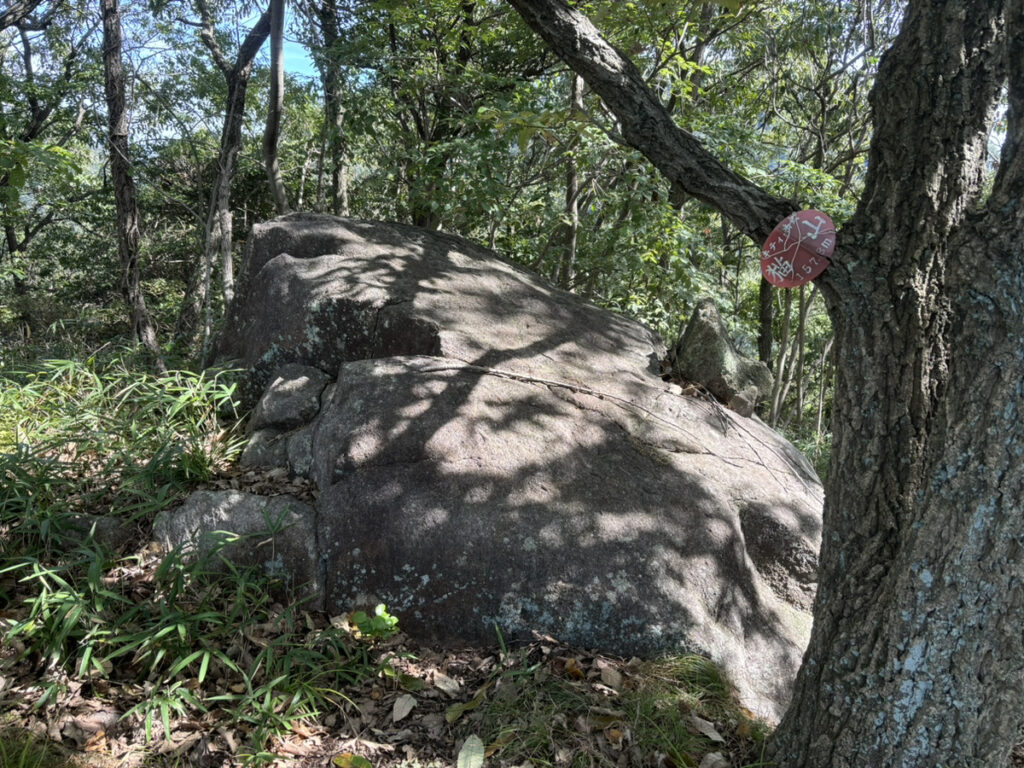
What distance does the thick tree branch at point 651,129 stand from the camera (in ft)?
7.94

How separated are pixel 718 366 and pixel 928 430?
2.83m

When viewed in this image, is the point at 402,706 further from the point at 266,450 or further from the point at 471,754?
the point at 266,450

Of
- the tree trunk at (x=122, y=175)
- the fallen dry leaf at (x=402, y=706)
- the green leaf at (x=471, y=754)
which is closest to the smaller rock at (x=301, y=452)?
the fallen dry leaf at (x=402, y=706)

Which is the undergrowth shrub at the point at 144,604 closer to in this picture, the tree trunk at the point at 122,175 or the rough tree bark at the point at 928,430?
the rough tree bark at the point at 928,430

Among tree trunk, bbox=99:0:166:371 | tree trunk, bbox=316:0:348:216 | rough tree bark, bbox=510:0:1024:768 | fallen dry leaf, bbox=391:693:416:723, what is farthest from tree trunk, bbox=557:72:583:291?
fallen dry leaf, bbox=391:693:416:723

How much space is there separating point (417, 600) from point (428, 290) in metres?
2.39

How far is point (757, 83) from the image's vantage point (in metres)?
10.8

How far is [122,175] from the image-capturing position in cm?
685

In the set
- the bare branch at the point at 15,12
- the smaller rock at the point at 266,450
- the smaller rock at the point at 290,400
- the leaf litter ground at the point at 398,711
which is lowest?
the leaf litter ground at the point at 398,711

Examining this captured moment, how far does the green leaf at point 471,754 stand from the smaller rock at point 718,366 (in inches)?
124

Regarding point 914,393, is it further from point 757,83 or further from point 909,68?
point 757,83

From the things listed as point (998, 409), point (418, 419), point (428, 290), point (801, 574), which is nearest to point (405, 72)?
point (428, 290)

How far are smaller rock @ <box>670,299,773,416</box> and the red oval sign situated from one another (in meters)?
2.67

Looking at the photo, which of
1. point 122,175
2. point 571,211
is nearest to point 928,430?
point 571,211
